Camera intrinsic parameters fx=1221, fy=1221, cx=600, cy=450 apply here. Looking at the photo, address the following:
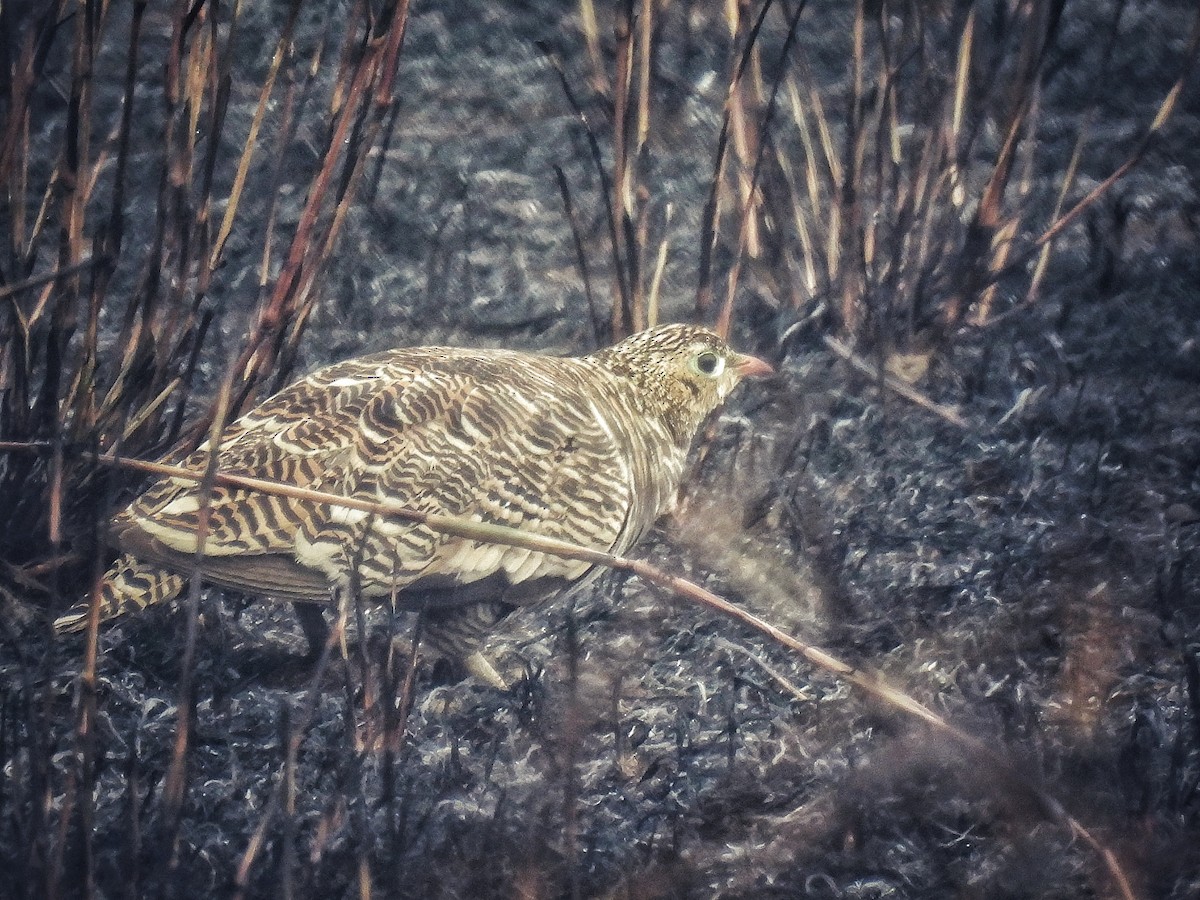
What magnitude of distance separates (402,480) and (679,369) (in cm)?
95

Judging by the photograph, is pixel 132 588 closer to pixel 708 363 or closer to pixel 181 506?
pixel 181 506

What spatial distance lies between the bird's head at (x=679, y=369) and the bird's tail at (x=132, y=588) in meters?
1.25

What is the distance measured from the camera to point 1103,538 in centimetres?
279

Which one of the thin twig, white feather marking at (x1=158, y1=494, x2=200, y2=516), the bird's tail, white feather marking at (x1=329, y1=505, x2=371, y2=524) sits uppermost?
white feather marking at (x1=158, y1=494, x2=200, y2=516)

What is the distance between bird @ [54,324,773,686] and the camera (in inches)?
93.7

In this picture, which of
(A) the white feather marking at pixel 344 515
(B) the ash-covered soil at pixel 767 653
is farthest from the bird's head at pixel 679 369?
(A) the white feather marking at pixel 344 515

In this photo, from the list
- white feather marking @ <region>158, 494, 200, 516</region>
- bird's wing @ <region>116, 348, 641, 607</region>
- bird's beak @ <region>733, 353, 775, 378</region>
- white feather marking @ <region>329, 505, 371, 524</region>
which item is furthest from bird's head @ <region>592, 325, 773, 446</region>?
white feather marking @ <region>158, 494, 200, 516</region>

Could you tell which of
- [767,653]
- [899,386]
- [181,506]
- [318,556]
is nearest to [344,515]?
[318,556]

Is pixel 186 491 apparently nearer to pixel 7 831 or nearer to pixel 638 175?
pixel 7 831

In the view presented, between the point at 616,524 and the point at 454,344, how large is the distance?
3.95 ft

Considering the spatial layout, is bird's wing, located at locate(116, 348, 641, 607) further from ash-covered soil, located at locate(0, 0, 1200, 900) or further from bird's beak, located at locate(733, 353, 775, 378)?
bird's beak, located at locate(733, 353, 775, 378)

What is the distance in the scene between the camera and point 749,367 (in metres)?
3.18

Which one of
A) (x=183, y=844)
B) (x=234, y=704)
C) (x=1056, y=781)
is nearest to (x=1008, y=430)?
(x=1056, y=781)

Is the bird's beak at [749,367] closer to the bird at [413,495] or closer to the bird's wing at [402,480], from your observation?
the bird at [413,495]
